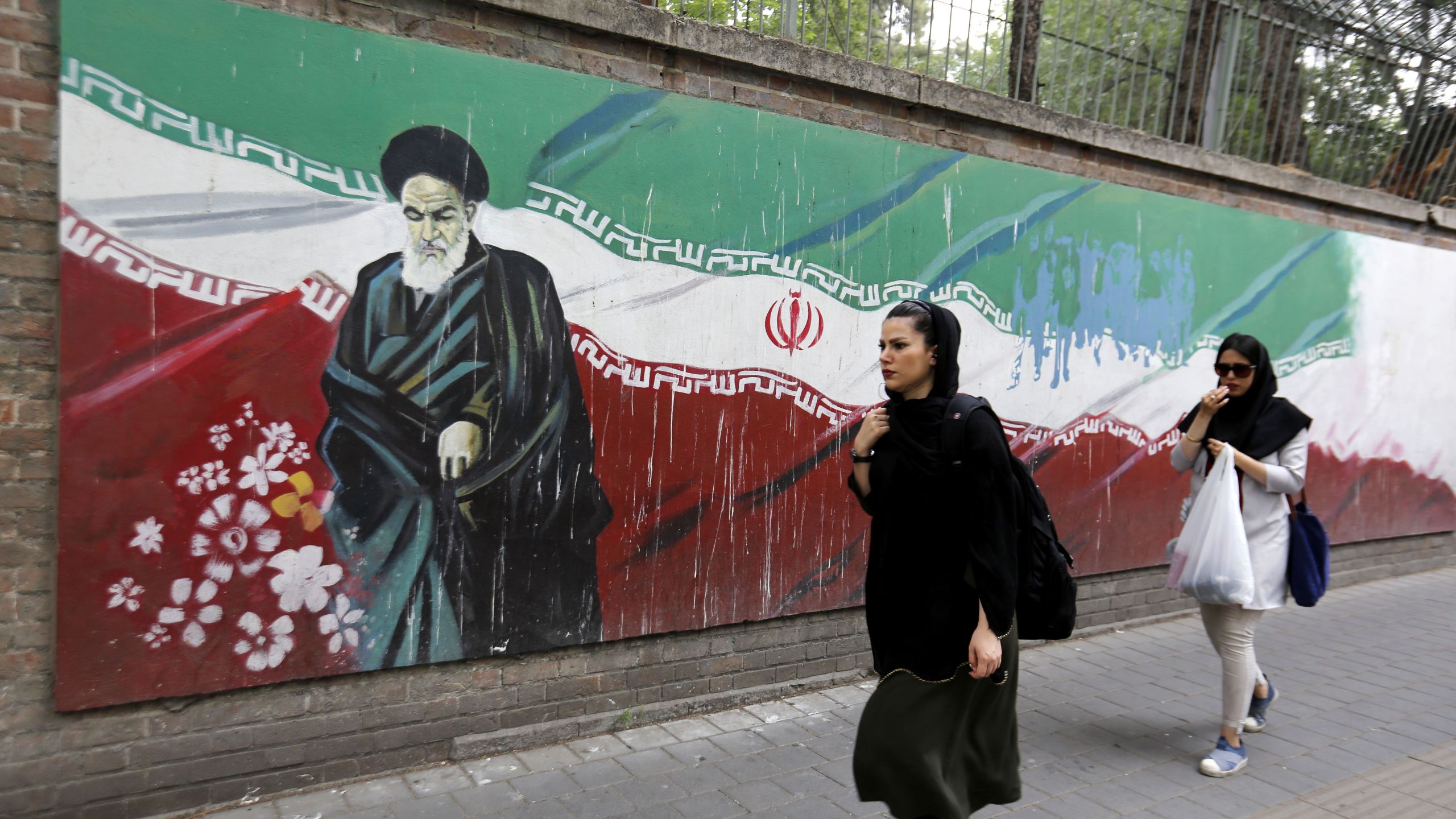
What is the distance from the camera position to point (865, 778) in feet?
9.78

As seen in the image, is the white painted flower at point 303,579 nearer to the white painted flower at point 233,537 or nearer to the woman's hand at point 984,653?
the white painted flower at point 233,537

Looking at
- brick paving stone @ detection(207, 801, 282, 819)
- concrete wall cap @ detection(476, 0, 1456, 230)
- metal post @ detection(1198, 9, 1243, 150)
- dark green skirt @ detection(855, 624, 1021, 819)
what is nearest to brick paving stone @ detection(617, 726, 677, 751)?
brick paving stone @ detection(207, 801, 282, 819)

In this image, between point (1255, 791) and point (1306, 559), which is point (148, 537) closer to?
point (1255, 791)

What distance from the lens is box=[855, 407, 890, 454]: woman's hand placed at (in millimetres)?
3072

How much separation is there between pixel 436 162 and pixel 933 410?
2.28 metres

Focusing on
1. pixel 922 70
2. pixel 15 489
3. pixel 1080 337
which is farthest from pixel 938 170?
pixel 15 489

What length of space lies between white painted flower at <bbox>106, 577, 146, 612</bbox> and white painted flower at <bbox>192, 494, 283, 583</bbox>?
0.21 metres

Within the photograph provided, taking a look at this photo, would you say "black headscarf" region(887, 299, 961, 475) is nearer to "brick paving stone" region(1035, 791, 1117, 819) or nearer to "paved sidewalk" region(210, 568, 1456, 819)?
"paved sidewalk" region(210, 568, 1456, 819)

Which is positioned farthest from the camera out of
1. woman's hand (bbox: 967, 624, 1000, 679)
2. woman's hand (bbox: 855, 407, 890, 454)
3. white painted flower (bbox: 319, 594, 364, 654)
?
white painted flower (bbox: 319, 594, 364, 654)

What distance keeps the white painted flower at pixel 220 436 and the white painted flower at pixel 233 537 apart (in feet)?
0.61

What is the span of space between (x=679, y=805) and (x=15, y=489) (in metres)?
2.57

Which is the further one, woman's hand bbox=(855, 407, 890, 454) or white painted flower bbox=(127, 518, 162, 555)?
white painted flower bbox=(127, 518, 162, 555)

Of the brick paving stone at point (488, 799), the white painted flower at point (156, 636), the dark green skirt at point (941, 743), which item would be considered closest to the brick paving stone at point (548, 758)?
the brick paving stone at point (488, 799)

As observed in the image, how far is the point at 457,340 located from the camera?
160 inches
